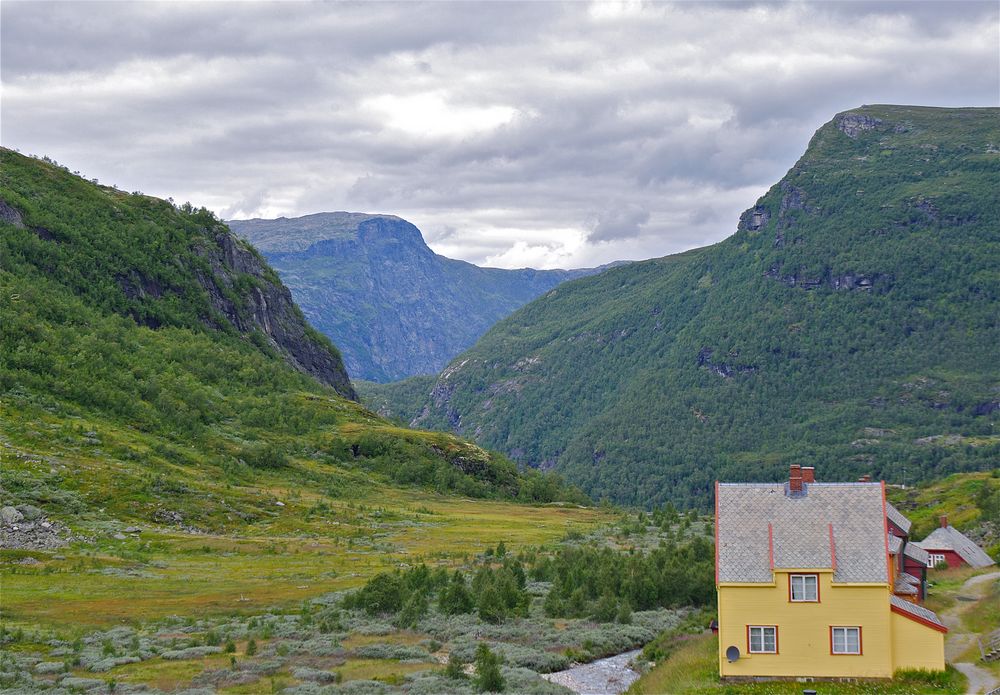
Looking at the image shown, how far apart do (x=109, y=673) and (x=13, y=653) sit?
4.89 m

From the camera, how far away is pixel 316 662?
1740 inches

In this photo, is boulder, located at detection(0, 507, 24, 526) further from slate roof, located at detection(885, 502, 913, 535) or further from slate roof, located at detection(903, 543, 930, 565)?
slate roof, located at detection(885, 502, 913, 535)

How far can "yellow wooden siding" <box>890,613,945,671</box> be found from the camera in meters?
40.0

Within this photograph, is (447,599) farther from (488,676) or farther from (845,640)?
(845,640)

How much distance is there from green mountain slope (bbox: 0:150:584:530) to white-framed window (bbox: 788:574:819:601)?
53399mm

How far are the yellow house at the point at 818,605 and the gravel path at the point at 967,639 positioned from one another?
1.60 metres

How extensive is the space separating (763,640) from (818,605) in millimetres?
2567

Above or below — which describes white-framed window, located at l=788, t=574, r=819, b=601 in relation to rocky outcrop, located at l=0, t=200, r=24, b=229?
below

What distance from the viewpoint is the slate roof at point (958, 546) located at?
236 ft

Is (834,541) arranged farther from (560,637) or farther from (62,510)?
(62,510)

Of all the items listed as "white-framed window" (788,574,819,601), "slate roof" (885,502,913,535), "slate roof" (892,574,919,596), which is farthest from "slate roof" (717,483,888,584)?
"slate roof" (885,502,913,535)

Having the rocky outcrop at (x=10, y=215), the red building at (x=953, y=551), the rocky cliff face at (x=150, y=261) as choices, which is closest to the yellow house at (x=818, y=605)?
the red building at (x=953, y=551)

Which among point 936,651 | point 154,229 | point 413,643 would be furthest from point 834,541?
point 154,229

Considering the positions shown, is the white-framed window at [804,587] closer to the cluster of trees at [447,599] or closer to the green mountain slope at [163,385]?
the cluster of trees at [447,599]
